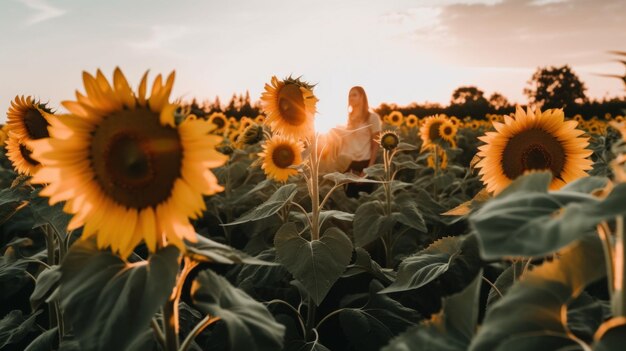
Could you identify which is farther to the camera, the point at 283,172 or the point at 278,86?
the point at 283,172

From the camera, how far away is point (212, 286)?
4.33 feet

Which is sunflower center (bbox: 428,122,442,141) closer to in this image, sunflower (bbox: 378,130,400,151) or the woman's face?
the woman's face

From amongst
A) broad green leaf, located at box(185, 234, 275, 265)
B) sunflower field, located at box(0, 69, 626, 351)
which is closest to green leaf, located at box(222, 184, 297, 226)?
sunflower field, located at box(0, 69, 626, 351)

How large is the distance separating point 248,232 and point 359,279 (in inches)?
51.8

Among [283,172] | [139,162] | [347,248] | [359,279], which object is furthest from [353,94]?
[139,162]

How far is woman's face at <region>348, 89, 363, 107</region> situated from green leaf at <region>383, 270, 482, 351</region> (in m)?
6.25

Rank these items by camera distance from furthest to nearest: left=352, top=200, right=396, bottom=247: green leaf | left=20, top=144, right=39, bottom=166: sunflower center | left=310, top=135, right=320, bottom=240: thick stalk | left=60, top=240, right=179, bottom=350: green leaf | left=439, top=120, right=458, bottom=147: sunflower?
1. left=439, top=120, right=458, bottom=147: sunflower
2. left=352, top=200, right=396, bottom=247: green leaf
3. left=310, top=135, right=320, bottom=240: thick stalk
4. left=20, top=144, right=39, bottom=166: sunflower center
5. left=60, top=240, right=179, bottom=350: green leaf

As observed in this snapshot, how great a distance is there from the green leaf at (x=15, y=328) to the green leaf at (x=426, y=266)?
1.79m

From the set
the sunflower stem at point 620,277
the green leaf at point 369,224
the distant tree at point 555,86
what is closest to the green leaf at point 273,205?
the green leaf at point 369,224

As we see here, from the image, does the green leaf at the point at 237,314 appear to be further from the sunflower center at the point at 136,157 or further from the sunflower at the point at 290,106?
the sunflower at the point at 290,106

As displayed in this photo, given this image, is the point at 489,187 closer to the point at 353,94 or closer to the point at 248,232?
the point at 248,232

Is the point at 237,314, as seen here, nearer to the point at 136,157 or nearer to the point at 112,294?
the point at 112,294

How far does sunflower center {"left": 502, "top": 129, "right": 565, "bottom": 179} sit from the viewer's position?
94.6 inches

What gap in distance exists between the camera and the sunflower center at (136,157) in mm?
1271
